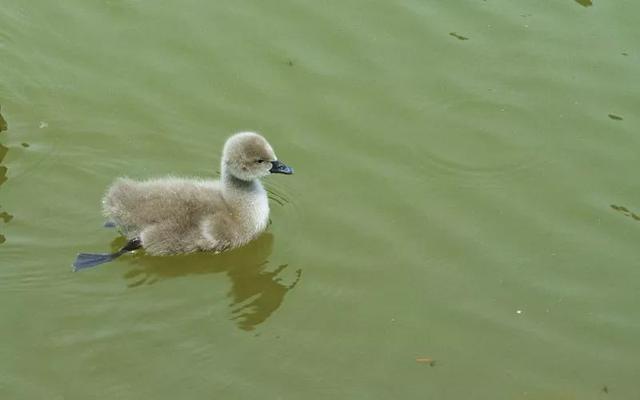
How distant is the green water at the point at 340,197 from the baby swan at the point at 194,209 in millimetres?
120

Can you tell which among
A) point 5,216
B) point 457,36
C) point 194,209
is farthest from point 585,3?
point 5,216

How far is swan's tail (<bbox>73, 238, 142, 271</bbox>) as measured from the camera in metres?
6.29

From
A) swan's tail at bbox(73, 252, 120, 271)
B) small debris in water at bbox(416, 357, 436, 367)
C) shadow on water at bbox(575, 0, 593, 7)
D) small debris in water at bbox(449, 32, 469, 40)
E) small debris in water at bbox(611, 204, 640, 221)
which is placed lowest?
swan's tail at bbox(73, 252, 120, 271)

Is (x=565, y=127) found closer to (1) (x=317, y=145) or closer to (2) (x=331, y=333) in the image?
(1) (x=317, y=145)

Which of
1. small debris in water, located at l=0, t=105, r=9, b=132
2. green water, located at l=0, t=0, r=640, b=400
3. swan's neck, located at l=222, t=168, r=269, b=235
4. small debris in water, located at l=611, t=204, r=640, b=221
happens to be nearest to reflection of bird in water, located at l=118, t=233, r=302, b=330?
green water, located at l=0, t=0, r=640, b=400

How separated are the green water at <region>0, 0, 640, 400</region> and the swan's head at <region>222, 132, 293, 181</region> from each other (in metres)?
0.38

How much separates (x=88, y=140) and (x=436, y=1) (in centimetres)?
306

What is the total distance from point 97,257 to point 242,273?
0.86 metres

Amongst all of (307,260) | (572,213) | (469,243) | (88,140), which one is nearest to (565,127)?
(572,213)

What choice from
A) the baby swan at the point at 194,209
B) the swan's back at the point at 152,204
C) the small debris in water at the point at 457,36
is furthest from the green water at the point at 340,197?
the swan's back at the point at 152,204

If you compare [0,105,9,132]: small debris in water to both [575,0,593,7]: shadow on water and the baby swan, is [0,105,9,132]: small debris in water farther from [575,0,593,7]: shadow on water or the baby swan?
[575,0,593,7]: shadow on water

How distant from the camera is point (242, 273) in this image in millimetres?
6488

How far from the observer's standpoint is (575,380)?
226 inches

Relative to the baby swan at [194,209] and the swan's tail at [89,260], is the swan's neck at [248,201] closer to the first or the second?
the baby swan at [194,209]
